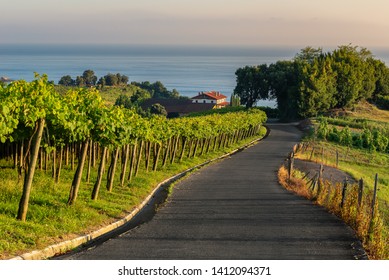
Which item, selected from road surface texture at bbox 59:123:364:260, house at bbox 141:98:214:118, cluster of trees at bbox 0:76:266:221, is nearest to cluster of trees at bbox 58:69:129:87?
house at bbox 141:98:214:118

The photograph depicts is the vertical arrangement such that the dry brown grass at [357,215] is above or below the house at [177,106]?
above

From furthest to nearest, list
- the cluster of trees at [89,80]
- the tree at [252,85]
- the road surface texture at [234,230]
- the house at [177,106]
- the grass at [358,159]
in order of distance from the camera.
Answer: the cluster of trees at [89,80]
the house at [177,106]
the tree at [252,85]
the grass at [358,159]
the road surface texture at [234,230]

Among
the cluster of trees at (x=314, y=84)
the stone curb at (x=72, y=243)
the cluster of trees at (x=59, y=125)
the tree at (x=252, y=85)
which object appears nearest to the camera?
the stone curb at (x=72, y=243)

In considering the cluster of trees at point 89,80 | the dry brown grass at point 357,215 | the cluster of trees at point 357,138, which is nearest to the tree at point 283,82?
the cluster of trees at point 357,138

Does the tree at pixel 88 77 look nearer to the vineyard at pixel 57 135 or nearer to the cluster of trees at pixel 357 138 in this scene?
the cluster of trees at pixel 357 138

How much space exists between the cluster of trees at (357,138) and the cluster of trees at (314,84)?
1902cm

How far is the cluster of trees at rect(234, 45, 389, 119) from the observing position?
85.8 meters

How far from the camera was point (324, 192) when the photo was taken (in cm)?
2262

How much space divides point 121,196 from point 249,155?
87.3 feet

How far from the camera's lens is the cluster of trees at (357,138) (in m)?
60.4

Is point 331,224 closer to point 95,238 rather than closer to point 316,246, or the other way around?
point 316,246

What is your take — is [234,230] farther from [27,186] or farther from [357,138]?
[357,138]

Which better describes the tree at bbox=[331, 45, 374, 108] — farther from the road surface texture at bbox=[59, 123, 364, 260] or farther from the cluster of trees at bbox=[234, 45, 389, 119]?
the road surface texture at bbox=[59, 123, 364, 260]

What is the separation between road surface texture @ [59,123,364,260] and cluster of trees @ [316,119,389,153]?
1358 inches
